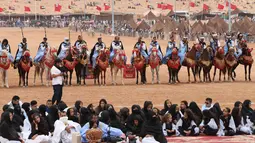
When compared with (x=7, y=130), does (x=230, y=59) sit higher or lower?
higher

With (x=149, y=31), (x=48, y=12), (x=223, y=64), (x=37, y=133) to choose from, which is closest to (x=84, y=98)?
(x=223, y=64)

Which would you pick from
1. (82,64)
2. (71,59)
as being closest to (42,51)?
(71,59)

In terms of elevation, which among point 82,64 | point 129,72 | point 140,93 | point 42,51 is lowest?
point 140,93

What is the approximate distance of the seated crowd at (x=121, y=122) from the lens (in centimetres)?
1482

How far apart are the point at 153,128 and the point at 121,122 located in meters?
1.68

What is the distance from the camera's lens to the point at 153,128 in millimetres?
14766

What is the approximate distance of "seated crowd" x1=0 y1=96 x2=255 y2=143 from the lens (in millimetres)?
14820

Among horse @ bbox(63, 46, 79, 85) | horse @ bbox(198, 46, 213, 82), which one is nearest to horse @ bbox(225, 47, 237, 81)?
horse @ bbox(198, 46, 213, 82)

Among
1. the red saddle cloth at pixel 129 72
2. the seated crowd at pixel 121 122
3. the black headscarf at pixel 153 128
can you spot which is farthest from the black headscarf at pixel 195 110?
the red saddle cloth at pixel 129 72

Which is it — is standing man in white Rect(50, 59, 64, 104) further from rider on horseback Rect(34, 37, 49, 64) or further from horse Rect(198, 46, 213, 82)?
horse Rect(198, 46, 213, 82)

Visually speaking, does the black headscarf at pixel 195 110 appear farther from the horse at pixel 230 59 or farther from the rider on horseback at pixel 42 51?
the horse at pixel 230 59

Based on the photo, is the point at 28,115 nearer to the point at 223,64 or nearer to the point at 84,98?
the point at 84,98

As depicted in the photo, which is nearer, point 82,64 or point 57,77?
point 57,77

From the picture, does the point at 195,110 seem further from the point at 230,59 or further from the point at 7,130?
the point at 230,59
